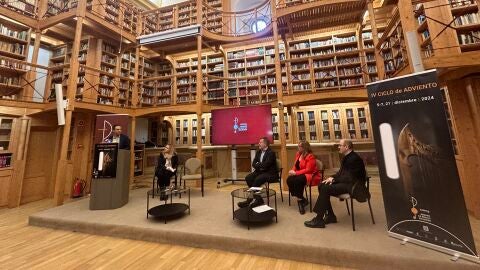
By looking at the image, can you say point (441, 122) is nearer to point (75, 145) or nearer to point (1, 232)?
point (1, 232)

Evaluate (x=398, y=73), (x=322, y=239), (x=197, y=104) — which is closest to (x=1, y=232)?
(x=197, y=104)

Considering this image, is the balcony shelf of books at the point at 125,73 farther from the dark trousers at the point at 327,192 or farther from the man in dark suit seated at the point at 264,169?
the dark trousers at the point at 327,192

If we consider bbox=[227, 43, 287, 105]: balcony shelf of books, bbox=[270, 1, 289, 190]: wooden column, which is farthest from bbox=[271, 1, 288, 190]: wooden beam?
bbox=[227, 43, 287, 105]: balcony shelf of books

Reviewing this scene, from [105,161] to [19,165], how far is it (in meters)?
2.67

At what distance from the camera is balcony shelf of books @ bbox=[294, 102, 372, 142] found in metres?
6.32

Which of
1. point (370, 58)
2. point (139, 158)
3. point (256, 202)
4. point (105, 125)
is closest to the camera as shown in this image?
point (256, 202)

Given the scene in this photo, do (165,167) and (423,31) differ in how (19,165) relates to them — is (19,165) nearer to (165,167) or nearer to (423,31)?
(165,167)

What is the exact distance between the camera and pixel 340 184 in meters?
2.46

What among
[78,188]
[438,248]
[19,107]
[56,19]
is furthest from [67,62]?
[438,248]

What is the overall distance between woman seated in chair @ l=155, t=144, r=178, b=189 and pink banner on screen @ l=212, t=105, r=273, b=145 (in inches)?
57.2

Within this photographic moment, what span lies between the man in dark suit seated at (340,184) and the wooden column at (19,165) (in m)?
5.94

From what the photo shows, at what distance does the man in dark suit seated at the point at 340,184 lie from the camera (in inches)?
96.0

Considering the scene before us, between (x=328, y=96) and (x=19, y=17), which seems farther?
(x=19, y=17)

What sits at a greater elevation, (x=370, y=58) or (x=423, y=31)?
(x=370, y=58)
